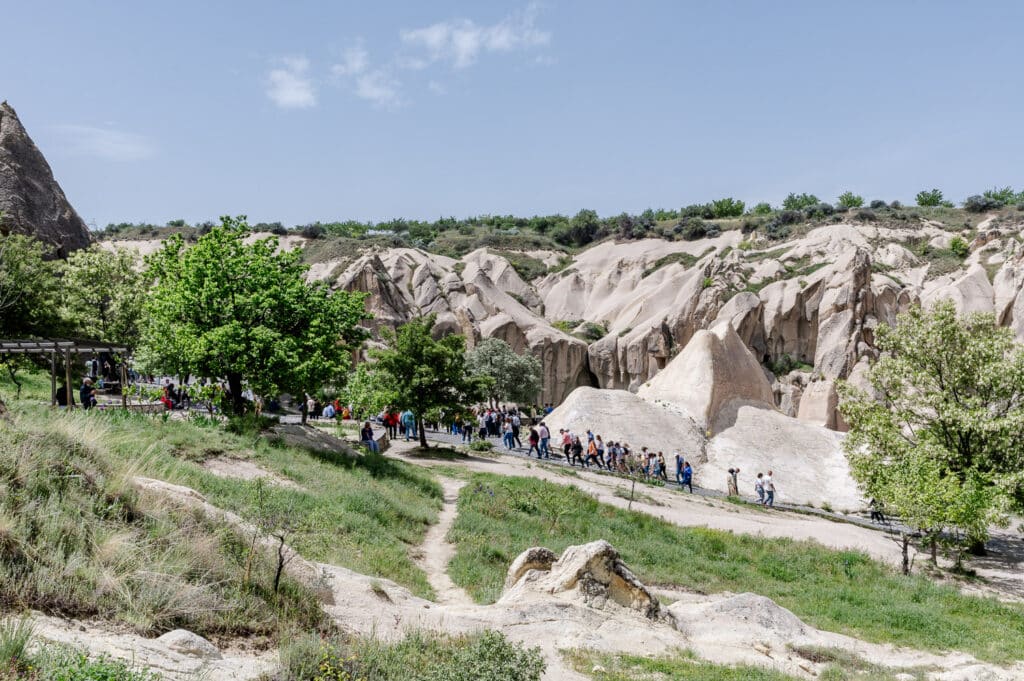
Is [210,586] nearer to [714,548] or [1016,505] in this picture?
[714,548]

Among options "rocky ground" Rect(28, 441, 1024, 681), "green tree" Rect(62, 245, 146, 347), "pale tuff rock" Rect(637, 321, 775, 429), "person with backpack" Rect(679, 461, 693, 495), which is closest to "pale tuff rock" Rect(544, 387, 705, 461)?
"pale tuff rock" Rect(637, 321, 775, 429)

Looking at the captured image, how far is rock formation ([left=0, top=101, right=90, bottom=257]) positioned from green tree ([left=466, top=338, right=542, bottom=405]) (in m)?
29.4

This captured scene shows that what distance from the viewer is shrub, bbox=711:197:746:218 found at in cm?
10131

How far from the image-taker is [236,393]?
21.0 m

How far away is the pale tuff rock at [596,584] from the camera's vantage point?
1010 centimetres

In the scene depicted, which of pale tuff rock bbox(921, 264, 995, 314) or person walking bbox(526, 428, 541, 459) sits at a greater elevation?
pale tuff rock bbox(921, 264, 995, 314)

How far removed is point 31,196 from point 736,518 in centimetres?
4937

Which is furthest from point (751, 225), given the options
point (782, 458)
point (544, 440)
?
point (544, 440)

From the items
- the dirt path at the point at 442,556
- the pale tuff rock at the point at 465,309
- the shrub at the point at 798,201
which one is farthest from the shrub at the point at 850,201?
the dirt path at the point at 442,556

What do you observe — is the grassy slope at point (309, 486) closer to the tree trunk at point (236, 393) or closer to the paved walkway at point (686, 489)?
the tree trunk at point (236, 393)

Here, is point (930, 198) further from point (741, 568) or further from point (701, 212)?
point (741, 568)

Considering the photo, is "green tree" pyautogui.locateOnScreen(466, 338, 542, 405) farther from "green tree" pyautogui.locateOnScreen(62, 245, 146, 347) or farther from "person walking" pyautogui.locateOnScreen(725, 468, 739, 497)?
"green tree" pyautogui.locateOnScreen(62, 245, 146, 347)

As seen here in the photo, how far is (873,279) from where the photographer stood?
5656cm

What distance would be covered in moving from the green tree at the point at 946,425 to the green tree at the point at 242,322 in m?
17.3
